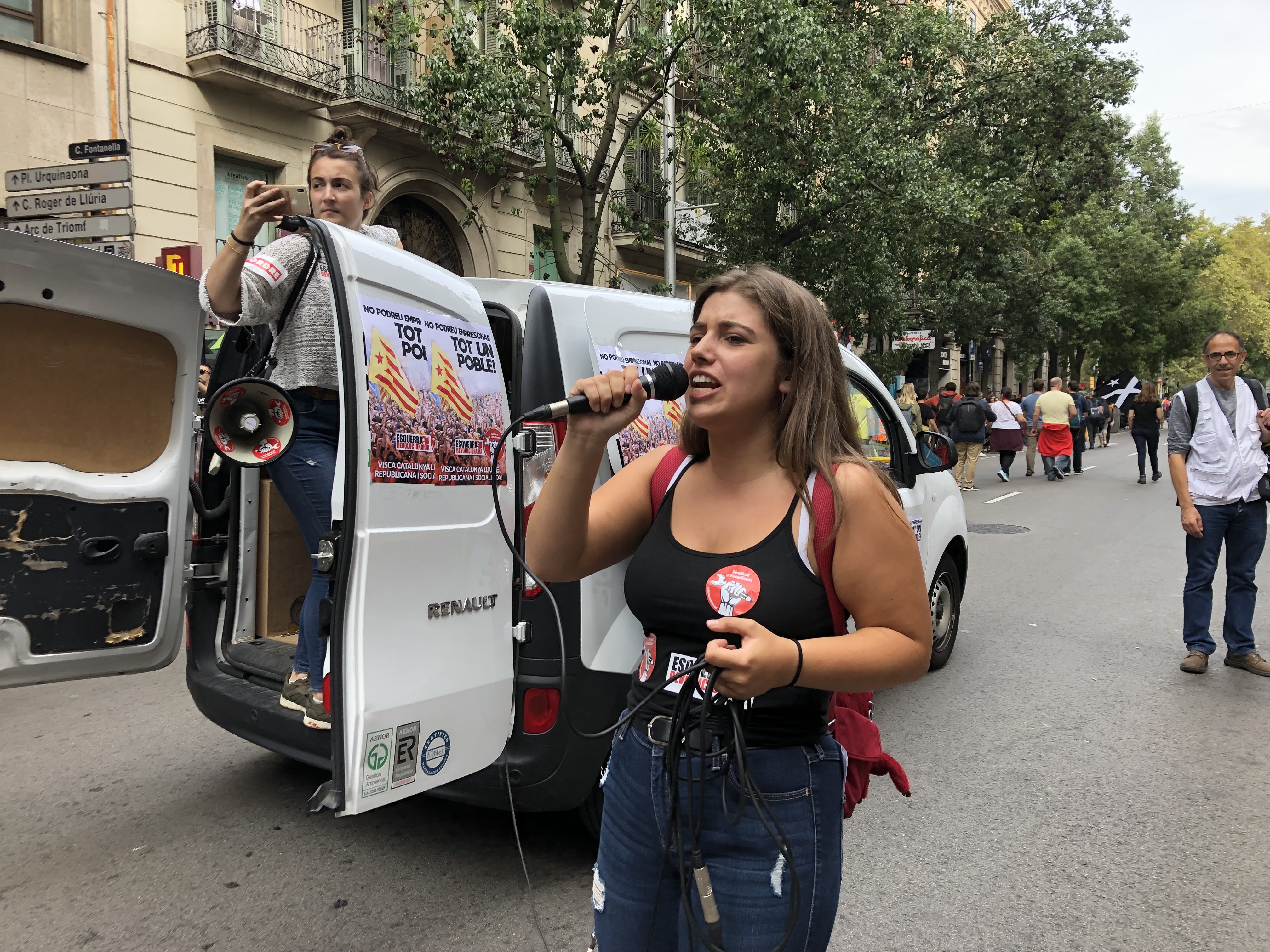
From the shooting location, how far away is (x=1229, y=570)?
19.2 ft

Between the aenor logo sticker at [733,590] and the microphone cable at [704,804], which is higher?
the aenor logo sticker at [733,590]

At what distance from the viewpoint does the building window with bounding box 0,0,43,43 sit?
1136cm

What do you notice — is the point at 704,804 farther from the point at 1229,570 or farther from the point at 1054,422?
the point at 1054,422

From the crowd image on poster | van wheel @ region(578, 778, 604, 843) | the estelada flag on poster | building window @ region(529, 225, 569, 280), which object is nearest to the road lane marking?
building window @ region(529, 225, 569, 280)

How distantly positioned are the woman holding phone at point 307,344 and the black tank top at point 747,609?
65.2 inches

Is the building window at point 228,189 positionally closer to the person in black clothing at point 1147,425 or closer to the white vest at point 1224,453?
the white vest at point 1224,453

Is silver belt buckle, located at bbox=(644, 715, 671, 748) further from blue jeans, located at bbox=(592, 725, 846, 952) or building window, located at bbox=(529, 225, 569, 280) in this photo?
building window, located at bbox=(529, 225, 569, 280)

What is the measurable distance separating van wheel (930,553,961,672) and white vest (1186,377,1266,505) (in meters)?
1.50

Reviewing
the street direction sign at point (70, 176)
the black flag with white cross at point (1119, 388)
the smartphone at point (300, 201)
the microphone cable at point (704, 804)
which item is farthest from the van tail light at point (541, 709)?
the black flag with white cross at point (1119, 388)

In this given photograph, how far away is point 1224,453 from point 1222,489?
0.21 metres

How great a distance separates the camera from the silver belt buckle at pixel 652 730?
1.71 m

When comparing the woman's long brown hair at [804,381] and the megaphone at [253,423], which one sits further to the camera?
the megaphone at [253,423]

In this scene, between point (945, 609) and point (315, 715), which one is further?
point (945, 609)

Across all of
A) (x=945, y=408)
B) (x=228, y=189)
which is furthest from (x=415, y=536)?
(x=945, y=408)
